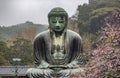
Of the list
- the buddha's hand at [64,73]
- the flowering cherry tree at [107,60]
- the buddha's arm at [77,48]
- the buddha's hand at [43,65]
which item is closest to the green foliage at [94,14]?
the buddha's arm at [77,48]

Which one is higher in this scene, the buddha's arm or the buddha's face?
the buddha's face

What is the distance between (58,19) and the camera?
11.2m

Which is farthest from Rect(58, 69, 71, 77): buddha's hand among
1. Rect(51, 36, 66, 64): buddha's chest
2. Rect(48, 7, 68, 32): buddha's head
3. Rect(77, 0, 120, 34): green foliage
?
Rect(77, 0, 120, 34): green foliage

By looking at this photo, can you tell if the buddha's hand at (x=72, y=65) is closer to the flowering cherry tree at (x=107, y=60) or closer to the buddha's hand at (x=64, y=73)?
the buddha's hand at (x=64, y=73)

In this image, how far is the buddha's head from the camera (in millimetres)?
11219

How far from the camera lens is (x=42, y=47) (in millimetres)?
11344

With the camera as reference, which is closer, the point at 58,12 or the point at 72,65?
the point at 72,65

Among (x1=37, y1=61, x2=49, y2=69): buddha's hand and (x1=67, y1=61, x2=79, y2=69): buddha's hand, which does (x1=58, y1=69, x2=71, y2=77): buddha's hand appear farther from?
(x1=37, y1=61, x2=49, y2=69): buddha's hand

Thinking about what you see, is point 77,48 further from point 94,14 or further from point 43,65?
point 94,14

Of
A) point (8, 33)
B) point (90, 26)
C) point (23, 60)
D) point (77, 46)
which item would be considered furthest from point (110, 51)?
point (8, 33)

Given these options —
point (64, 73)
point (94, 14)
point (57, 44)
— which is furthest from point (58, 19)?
point (94, 14)

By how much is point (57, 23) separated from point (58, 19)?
0.10 metres

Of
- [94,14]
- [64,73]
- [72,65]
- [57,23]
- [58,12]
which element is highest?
[58,12]

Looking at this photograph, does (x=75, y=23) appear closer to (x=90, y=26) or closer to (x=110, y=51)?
(x=90, y=26)
